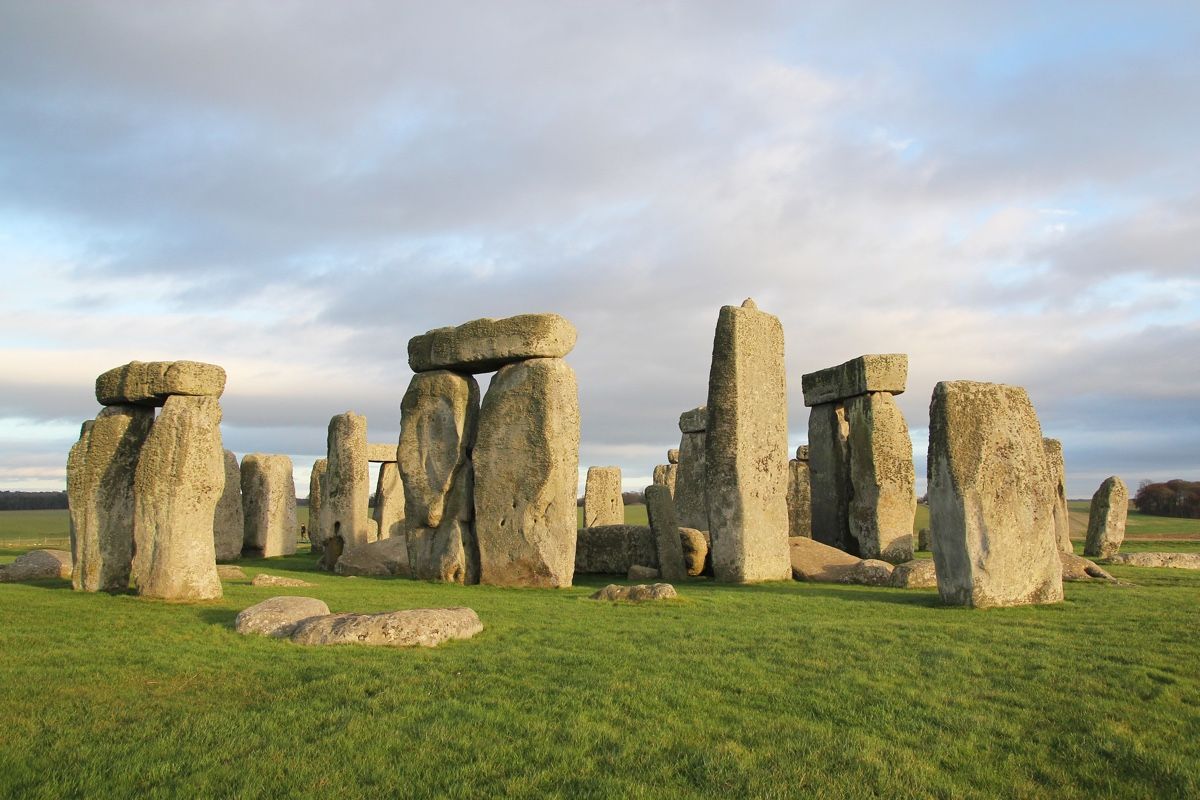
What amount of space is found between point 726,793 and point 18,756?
3800mm

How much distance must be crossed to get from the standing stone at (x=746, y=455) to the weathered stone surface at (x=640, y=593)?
3145 millimetres

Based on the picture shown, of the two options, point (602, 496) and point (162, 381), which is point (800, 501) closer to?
point (602, 496)

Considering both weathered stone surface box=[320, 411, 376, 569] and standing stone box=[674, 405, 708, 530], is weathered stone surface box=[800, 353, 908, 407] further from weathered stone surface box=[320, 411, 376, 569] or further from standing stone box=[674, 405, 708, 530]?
weathered stone surface box=[320, 411, 376, 569]

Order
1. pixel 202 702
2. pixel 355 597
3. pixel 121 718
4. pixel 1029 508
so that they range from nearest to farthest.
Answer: pixel 121 718 → pixel 202 702 → pixel 1029 508 → pixel 355 597

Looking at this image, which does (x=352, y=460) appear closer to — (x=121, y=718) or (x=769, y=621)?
(x=769, y=621)

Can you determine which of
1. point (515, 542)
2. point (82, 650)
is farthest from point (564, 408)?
point (82, 650)

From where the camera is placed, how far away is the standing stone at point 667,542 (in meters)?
15.6

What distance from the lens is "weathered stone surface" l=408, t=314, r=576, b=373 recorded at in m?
15.0

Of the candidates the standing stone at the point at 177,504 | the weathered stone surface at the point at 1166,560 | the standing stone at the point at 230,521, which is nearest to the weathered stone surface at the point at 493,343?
the standing stone at the point at 177,504

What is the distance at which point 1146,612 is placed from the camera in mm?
9625

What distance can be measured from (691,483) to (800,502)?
3385 millimetres

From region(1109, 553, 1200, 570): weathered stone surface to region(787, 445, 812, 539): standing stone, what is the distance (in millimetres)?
6481

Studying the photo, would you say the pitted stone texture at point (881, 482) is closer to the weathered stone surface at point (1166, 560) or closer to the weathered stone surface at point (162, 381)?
the weathered stone surface at point (1166, 560)

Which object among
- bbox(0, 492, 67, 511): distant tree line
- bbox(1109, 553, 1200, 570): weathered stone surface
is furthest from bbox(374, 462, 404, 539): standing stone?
bbox(0, 492, 67, 511): distant tree line
